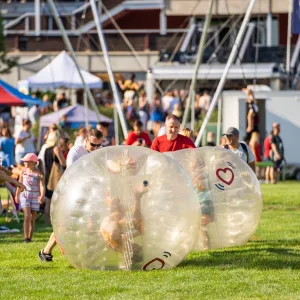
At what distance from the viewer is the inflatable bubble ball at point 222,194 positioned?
48.0 ft

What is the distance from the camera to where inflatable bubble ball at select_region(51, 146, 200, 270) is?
40.4 feet

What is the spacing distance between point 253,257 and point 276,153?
17.2m

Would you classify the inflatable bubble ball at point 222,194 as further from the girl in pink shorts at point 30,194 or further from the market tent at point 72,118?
the market tent at point 72,118

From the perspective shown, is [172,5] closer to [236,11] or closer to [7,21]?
[236,11]

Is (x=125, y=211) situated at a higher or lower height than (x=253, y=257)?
higher

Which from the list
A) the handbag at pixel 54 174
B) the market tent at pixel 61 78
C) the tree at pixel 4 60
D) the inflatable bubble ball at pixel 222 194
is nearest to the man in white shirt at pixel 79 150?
the inflatable bubble ball at pixel 222 194

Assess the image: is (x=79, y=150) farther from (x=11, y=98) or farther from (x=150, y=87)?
(x=150, y=87)

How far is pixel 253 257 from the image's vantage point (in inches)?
555

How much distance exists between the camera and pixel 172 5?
47.0 meters

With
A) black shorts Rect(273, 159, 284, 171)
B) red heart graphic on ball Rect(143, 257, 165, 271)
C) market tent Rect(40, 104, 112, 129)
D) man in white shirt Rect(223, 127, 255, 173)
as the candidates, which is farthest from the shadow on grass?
market tent Rect(40, 104, 112, 129)

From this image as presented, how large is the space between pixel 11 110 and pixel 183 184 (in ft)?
107

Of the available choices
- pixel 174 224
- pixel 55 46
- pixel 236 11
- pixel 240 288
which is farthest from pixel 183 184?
pixel 55 46

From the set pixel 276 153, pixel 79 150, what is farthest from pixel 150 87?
pixel 79 150

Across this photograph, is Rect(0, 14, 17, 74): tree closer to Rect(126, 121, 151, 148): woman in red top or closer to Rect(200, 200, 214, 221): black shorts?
Rect(126, 121, 151, 148): woman in red top
